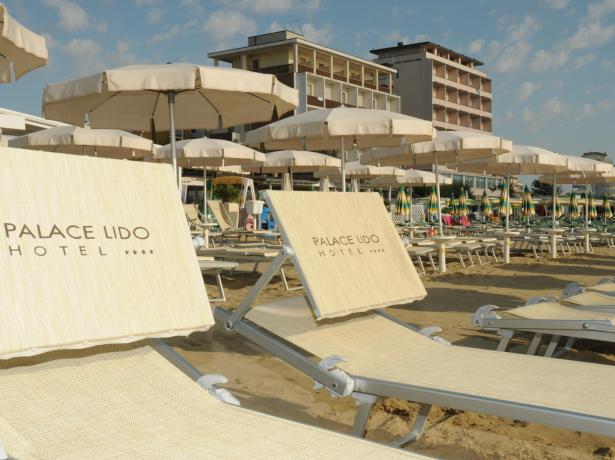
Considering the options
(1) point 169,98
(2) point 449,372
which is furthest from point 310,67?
(2) point 449,372

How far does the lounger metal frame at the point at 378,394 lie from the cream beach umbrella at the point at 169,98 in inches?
96.4

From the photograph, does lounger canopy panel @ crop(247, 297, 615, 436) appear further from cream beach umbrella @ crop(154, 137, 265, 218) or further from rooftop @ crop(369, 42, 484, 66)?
rooftop @ crop(369, 42, 484, 66)

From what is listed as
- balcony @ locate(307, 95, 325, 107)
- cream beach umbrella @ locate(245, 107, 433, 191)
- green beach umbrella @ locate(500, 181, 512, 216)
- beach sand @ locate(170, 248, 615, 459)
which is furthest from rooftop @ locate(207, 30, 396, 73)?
beach sand @ locate(170, 248, 615, 459)

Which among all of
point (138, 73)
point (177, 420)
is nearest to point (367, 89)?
point (138, 73)

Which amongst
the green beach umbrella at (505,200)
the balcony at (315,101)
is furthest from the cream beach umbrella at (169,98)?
the balcony at (315,101)

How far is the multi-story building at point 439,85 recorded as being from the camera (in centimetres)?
5972

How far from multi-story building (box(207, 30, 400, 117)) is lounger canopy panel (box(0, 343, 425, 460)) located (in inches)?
1684

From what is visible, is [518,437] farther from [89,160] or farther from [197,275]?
[89,160]

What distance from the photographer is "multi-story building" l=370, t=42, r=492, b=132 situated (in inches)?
2351

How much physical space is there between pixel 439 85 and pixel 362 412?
6116 centimetres

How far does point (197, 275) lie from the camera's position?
2592mm

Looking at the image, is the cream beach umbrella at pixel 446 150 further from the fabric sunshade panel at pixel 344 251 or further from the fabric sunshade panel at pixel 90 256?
the fabric sunshade panel at pixel 90 256

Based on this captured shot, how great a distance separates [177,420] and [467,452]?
4.23 feet

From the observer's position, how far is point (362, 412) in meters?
2.50
